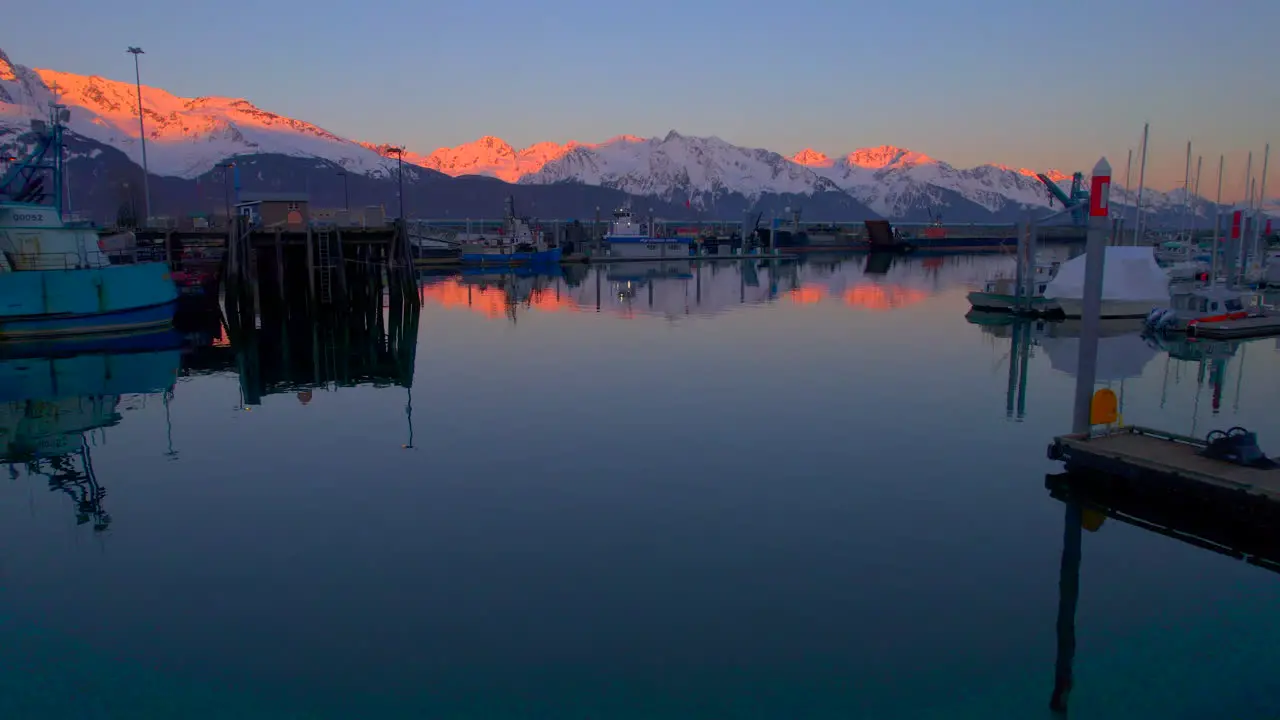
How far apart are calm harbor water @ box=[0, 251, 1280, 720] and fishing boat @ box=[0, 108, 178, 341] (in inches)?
360

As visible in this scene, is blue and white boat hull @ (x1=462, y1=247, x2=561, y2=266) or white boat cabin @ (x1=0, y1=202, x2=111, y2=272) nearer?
white boat cabin @ (x1=0, y1=202, x2=111, y2=272)

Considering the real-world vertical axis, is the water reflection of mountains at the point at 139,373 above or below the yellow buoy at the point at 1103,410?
below

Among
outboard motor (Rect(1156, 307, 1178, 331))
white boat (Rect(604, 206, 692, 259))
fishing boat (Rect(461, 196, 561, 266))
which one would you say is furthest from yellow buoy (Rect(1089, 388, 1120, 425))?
white boat (Rect(604, 206, 692, 259))

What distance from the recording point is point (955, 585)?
10109 mm

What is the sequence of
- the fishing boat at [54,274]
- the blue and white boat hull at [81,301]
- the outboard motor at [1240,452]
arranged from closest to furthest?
the outboard motor at [1240,452], the blue and white boat hull at [81,301], the fishing boat at [54,274]

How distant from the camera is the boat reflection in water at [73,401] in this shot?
15.1m

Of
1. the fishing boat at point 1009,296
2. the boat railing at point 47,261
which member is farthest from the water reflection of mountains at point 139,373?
the fishing boat at point 1009,296

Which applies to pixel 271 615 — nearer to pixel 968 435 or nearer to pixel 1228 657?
pixel 1228 657

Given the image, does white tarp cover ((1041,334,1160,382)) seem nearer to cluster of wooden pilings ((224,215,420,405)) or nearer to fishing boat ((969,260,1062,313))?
fishing boat ((969,260,1062,313))

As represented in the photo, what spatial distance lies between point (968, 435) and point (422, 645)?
40.7 ft

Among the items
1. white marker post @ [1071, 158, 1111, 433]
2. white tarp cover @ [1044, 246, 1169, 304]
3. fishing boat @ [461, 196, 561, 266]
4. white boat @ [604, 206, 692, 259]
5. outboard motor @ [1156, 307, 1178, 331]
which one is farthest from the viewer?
white boat @ [604, 206, 692, 259]

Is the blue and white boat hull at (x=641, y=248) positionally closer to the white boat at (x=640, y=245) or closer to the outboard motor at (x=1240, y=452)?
the white boat at (x=640, y=245)

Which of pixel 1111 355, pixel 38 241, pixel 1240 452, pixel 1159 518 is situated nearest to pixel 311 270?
pixel 38 241

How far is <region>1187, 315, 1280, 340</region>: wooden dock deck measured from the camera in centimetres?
3197
